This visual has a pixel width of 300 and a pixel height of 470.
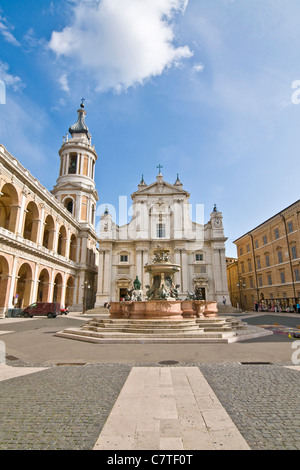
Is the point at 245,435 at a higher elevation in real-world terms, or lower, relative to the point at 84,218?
lower

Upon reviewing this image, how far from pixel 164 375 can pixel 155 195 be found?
41.4 metres

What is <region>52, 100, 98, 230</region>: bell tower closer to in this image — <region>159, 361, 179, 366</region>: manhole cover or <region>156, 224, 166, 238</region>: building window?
<region>156, 224, 166, 238</region>: building window

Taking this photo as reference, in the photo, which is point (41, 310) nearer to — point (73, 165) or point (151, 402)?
point (151, 402)

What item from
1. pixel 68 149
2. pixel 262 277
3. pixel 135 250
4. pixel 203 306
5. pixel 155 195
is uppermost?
pixel 68 149

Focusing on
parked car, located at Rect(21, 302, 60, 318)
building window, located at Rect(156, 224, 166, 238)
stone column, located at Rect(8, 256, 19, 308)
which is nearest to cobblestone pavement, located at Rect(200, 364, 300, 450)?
parked car, located at Rect(21, 302, 60, 318)

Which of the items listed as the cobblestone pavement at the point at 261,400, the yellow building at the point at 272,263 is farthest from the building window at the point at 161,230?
the cobblestone pavement at the point at 261,400

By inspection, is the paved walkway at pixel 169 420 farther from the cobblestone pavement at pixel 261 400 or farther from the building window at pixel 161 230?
the building window at pixel 161 230

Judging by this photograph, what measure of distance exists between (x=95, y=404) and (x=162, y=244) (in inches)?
1552

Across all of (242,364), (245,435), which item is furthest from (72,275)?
(245,435)

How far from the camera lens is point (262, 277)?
41.2 metres

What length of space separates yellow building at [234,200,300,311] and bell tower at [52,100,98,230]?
1120 inches

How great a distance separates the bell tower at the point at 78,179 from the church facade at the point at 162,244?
5154mm

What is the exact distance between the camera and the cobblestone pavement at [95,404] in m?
3.48
